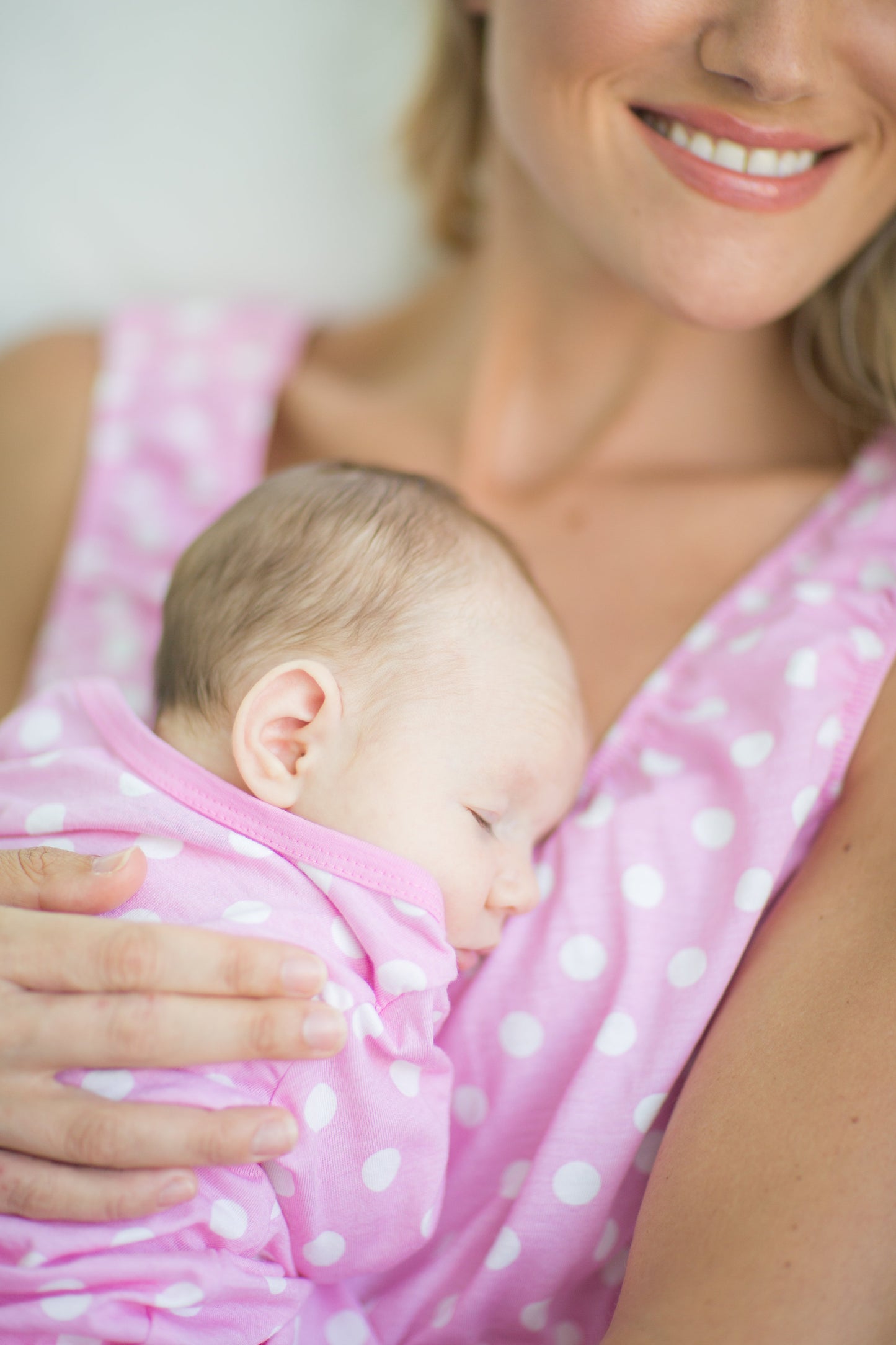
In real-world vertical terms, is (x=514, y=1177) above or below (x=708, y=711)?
below

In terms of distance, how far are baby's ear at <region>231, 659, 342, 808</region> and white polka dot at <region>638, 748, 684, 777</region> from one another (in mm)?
329

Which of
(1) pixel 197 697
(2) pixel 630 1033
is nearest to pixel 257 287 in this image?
(1) pixel 197 697

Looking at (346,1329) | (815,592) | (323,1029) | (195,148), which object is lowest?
(346,1329)

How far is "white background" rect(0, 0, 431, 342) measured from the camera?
176 cm

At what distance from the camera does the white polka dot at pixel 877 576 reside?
3.73 ft

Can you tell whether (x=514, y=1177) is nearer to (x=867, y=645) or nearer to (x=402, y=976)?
(x=402, y=976)

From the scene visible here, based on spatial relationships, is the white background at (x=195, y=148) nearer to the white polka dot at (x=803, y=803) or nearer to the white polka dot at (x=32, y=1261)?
the white polka dot at (x=803, y=803)

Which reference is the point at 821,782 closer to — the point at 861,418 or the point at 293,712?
the point at 293,712

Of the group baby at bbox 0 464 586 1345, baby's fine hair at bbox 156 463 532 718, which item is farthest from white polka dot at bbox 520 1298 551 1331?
baby's fine hair at bbox 156 463 532 718

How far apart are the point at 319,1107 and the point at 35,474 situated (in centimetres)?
101

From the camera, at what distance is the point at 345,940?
36.4 inches

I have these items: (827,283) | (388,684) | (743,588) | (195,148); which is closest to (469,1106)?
(388,684)

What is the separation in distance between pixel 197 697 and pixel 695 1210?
0.58 meters

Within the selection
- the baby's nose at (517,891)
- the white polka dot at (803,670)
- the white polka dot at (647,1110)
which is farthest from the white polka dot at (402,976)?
the white polka dot at (803,670)
